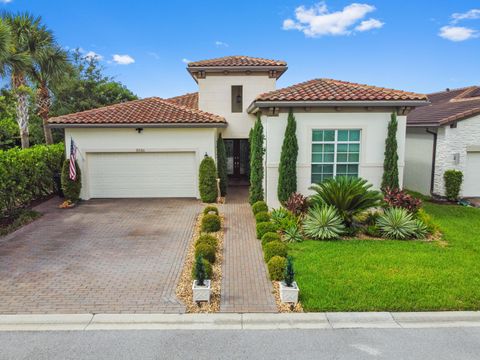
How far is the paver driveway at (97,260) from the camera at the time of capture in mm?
7199

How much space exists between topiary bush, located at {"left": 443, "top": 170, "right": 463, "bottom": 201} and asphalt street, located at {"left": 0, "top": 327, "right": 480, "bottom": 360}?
11486 mm

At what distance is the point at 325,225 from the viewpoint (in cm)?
1107

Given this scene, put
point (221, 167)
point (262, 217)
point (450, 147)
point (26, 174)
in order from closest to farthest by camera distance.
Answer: point (262, 217), point (26, 174), point (450, 147), point (221, 167)

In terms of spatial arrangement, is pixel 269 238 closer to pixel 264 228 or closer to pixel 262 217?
pixel 264 228

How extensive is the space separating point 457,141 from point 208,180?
437 inches

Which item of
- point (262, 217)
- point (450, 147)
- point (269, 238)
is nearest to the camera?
point (269, 238)

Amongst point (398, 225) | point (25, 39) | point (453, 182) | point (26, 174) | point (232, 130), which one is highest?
point (25, 39)

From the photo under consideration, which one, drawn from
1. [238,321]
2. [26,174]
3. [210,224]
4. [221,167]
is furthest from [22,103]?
[238,321]

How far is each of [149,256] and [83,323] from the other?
3.30 meters

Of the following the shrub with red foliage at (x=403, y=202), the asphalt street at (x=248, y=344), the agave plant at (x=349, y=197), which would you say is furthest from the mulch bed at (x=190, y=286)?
the shrub with red foliage at (x=403, y=202)

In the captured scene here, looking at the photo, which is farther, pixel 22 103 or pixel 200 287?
pixel 22 103

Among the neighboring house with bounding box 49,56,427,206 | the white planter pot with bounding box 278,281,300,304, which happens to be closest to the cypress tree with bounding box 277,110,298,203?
the neighboring house with bounding box 49,56,427,206

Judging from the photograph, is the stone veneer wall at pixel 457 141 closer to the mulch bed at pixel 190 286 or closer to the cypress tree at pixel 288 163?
the cypress tree at pixel 288 163

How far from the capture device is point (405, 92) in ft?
43.1
